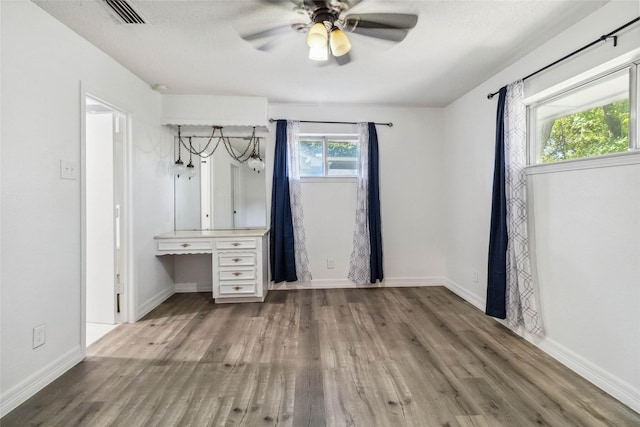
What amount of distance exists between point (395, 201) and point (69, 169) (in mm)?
3254

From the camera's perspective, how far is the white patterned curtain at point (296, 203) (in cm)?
347

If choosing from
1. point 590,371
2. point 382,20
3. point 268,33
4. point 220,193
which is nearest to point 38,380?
point 220,193

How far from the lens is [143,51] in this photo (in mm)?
A: 2244

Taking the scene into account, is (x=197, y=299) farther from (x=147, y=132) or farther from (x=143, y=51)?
(x=143, y=51)

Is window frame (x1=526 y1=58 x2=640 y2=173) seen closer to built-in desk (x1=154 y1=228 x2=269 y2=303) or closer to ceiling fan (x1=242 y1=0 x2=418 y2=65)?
ceiling fan (x1=242 y1=0 x2=418 y2=65)

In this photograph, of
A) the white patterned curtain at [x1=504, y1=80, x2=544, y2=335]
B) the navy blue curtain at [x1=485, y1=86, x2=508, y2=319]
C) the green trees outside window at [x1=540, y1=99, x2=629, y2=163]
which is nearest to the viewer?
the green trees outside window at [x1=540, y1=99, x2=629, y2=163]

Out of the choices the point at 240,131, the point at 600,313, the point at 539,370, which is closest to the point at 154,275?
the point at 240,131

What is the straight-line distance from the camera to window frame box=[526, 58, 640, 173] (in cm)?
158

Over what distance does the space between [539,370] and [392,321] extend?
1.11 metres

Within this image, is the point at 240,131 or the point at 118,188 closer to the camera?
the point at 118,188

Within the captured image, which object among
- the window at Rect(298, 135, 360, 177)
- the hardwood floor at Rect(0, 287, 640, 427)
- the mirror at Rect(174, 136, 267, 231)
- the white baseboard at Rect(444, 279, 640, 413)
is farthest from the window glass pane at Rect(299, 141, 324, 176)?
the white baseboard at Rect(444, 279, 640, 413)

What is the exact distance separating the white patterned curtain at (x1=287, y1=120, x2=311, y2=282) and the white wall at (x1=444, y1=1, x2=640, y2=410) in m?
2.22

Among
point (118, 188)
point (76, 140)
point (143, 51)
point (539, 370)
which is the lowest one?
point (539, 370)

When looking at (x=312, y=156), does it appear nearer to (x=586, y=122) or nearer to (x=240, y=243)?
(x=240, y=243)
